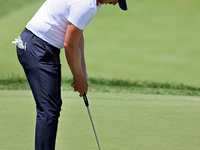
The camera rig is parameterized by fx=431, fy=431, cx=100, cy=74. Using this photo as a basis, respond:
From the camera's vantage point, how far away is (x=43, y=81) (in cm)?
241

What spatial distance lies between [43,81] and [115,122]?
1.78m

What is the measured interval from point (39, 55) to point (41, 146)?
509mm

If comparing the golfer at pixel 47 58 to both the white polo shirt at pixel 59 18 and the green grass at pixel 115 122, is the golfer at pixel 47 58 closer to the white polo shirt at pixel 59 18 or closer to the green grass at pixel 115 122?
the white polo shirt at pixel 59 18

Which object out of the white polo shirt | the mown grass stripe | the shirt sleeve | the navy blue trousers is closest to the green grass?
the mown grass stripe

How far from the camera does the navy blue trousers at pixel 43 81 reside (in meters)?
2.40

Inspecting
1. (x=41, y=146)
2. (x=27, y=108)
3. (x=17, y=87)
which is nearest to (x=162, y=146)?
(x=41, y=146)

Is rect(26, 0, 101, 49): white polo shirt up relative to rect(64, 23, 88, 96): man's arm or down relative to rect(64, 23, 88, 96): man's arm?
up

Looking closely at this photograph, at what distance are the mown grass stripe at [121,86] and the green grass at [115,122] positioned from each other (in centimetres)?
22

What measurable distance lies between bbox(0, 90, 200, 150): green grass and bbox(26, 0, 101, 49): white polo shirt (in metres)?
1.06

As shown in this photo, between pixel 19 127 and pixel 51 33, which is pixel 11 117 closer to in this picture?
pixel 19 127

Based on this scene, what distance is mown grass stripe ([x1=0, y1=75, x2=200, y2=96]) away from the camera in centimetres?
582

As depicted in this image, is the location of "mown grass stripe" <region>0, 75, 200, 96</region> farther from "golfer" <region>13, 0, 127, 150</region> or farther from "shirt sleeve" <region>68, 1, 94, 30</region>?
"shirt sleeve" <region>68, 1, 94, 30</region>

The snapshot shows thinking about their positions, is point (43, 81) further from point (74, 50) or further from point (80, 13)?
point (80, 13)

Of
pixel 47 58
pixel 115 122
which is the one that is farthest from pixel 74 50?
pixel 115 122
